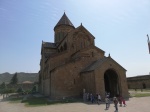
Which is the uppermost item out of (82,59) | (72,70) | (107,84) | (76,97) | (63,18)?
(63,18)

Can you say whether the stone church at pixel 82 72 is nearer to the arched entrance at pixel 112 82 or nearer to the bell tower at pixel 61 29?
the arched entrance at pixel 112 82

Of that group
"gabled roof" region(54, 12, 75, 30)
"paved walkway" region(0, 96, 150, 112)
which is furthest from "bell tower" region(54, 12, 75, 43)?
"paved walkway" region(0, 96, 150, 112)

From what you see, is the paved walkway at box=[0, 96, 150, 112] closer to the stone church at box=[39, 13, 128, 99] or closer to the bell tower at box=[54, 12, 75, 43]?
the stone church at box=[39, 13, 128, 99]

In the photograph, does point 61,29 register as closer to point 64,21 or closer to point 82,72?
point 64,21

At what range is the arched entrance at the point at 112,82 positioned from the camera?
2421 centimetres

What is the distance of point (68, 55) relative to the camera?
91.7 ft

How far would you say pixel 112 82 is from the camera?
2556 cm

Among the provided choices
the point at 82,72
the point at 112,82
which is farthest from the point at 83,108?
the point at 112,82

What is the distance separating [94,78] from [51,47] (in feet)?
60.8

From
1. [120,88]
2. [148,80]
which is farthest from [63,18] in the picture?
[148,80]

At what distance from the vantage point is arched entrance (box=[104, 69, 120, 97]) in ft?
79.4

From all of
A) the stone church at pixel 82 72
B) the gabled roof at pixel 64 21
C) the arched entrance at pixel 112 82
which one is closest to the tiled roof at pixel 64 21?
the gabled roof at pixel 64 21

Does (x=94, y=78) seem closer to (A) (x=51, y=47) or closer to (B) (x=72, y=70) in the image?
(B) (x=72, y=70)

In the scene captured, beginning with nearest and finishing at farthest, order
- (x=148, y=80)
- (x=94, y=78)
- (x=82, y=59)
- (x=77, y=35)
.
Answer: (x=94, y=78)
(x=82, y=59)
(x=77, y=35)
(x=148, y=80)
